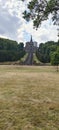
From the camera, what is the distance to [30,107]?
50.3ft

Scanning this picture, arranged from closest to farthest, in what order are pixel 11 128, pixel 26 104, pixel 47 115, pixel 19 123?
pixel 11 128
pixel 19 123
pixel 47 115
pixel 26 104

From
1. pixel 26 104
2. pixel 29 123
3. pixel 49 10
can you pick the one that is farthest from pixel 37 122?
pixel 49 10

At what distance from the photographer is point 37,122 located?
473 inches

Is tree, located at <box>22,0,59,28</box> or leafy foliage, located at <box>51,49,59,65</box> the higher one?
tree, located at <box>22,0,59,28</box>

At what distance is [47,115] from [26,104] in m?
3.07

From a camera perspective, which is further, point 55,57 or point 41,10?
point 55,57

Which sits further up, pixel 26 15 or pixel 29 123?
pixel 26 15

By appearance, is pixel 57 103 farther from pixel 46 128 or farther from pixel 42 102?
pixel 46 128

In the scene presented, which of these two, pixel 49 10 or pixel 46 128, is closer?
pixel 46 128

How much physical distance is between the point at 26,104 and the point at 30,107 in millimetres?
1010

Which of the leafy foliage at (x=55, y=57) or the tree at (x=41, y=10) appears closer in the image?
the tree at (x=41, y=10)

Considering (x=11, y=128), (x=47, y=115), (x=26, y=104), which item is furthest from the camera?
(x=26, y=104)

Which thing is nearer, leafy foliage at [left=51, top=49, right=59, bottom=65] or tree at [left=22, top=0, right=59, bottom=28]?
tree at [left=22, top=0, right=59, bottom=28]

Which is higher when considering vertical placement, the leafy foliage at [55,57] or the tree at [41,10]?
the tree at [41,10]
